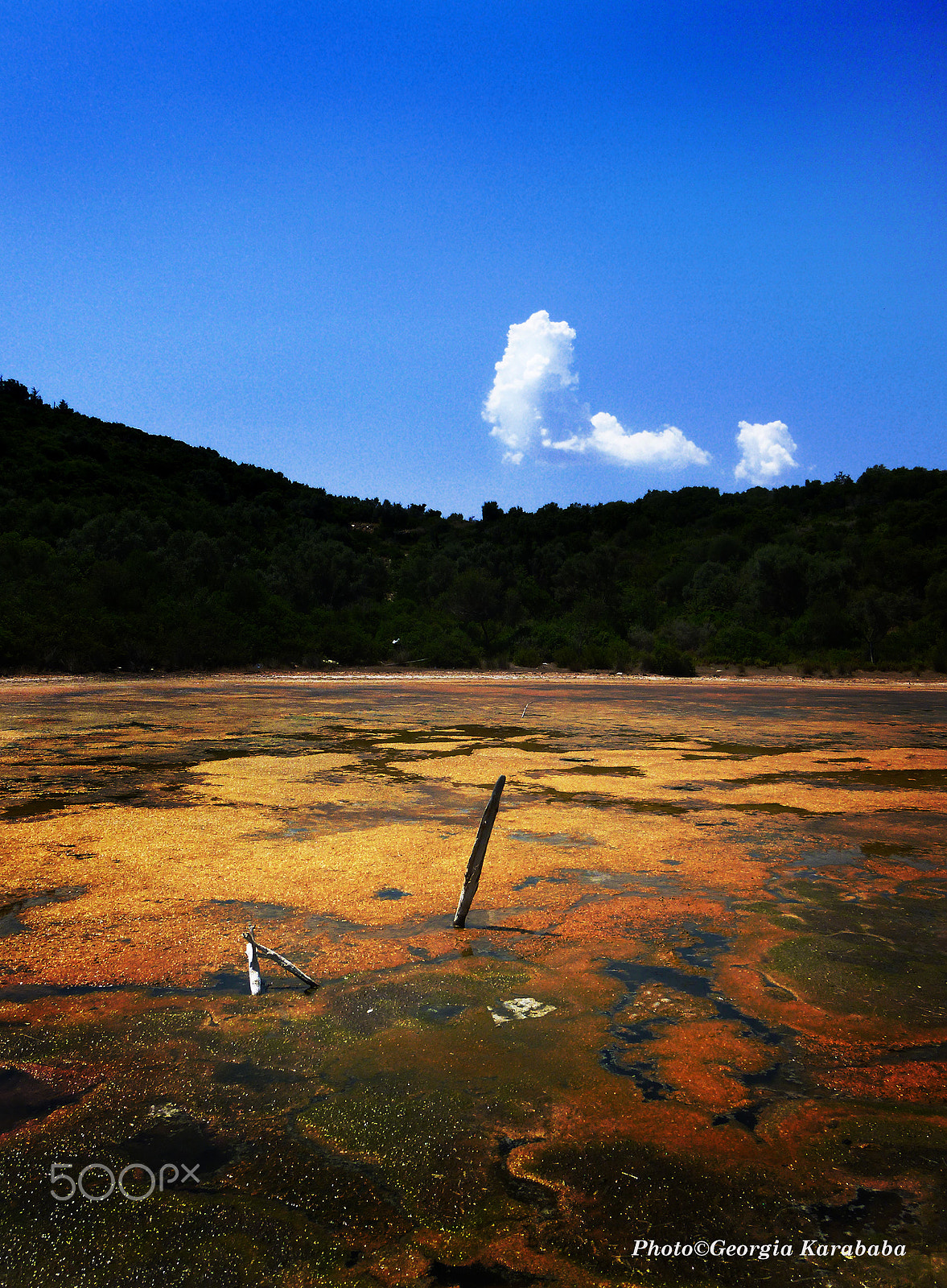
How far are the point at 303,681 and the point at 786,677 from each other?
1676 cm

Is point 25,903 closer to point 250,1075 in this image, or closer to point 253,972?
point 253,972

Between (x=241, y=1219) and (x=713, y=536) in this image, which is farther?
(x=713, y=536)

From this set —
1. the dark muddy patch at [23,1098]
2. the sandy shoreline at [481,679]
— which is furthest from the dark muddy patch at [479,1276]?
the sandy shoreline at [481,679]

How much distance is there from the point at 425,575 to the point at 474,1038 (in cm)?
4195

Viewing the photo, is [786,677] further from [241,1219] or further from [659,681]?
[241,1219]

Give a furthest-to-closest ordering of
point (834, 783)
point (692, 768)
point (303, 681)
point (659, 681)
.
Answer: point (659, 681) < point (303, 681) < point (692, 768) < point (834, 783)

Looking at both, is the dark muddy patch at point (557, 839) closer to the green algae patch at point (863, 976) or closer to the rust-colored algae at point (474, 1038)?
the rust-colored algae at point (474, 1038)

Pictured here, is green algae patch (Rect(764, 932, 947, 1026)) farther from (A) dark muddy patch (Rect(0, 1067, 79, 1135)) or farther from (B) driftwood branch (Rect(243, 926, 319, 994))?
(A) dark muddy patch (Rect(0, 1067, 79, 1135))

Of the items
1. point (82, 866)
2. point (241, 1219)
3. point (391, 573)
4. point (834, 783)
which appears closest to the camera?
point (241, 1219)

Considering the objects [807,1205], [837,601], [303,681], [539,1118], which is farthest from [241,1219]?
[837,601]

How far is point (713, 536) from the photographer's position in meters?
51.2

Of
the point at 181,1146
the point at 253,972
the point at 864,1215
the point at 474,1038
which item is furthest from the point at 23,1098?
the point at 864,1215

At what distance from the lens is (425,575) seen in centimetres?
4488

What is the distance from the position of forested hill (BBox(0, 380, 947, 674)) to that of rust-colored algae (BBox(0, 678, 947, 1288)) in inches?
791
